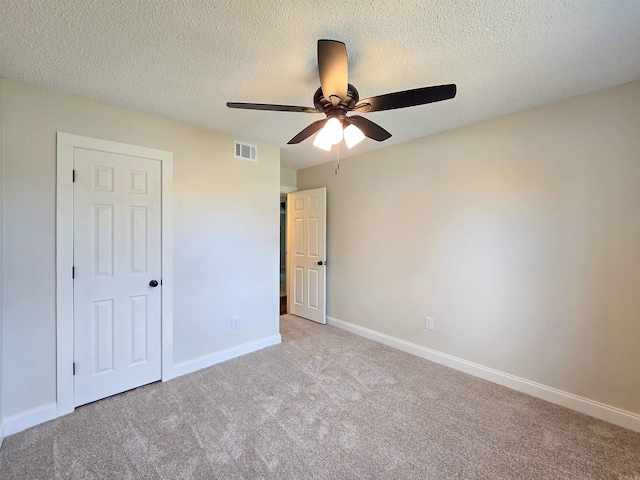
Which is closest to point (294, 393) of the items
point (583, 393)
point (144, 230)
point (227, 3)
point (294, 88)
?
point (144, 230)

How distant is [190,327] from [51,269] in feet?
3.79

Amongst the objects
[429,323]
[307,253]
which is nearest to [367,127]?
[429,323]

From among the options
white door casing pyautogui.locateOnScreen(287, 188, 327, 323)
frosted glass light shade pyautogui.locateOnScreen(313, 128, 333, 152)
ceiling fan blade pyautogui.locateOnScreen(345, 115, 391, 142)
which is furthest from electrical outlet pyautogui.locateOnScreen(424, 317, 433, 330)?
frosted glass light shade pyautogui.locateOnScreen(313, 128, 333, 152)

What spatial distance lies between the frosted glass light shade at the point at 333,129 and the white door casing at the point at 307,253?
2273 millimetres

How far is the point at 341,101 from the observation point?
61.7 inches

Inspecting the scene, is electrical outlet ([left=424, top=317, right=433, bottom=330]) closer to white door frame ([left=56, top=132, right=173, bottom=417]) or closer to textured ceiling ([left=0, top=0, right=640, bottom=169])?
textured ceiling ([left=0, top=0, right=640, bottom=169])

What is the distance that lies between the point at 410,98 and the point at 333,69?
0.42m

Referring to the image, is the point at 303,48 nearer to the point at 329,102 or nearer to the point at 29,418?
the point at 329,102

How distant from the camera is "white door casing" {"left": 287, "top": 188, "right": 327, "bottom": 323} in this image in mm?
4094

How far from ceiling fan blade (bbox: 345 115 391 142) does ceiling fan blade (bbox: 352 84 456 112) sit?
93 mm

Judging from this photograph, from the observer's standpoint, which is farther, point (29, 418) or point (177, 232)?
point (177, 232)

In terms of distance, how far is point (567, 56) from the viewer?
5.34 ft

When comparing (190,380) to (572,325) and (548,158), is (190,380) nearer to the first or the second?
(572,325)

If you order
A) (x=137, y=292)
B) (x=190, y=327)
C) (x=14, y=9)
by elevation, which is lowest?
(x=190, y=327)
